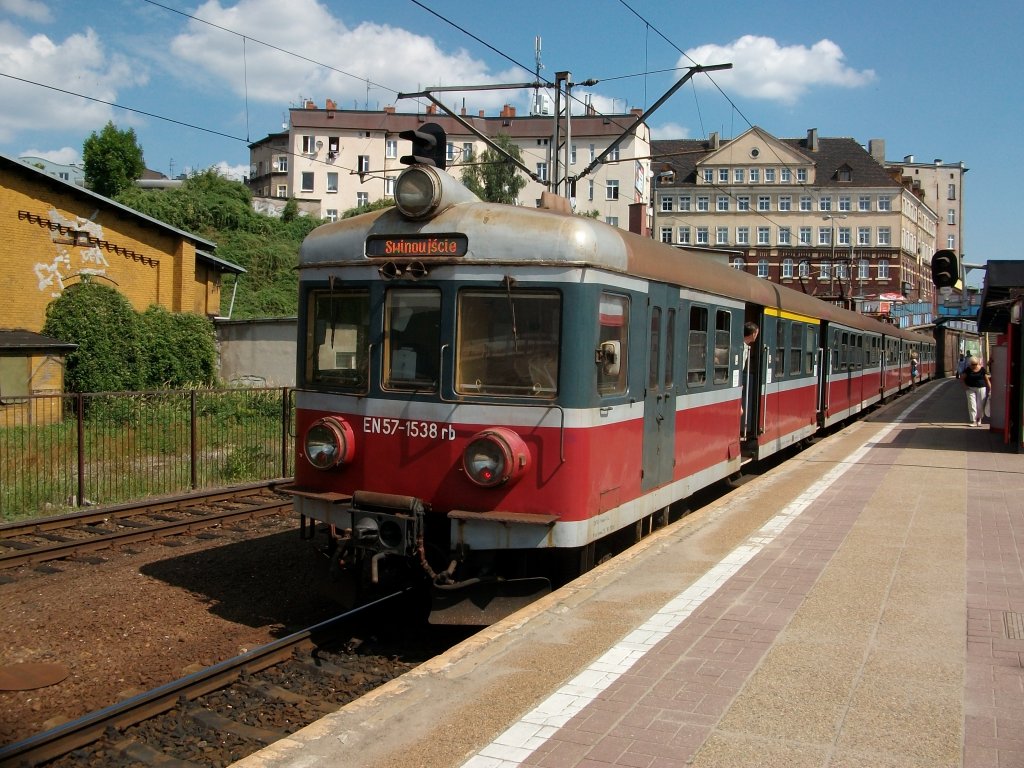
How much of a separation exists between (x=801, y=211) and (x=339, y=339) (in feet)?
244

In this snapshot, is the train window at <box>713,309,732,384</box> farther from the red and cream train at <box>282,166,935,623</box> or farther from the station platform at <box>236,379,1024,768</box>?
the red and cream train at <box>282,166,935,623</box>

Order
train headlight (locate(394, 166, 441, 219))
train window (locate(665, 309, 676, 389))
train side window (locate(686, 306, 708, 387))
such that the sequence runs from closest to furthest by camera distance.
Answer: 1. train headlight (locate(394, 166, 441, 219))
2. train window (locate(665, 309, 676, 389))
3. train side window (locate(686, 306, 708, 387))

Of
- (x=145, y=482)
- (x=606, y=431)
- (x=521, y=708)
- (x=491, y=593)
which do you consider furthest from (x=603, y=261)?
(x=145, y=482)

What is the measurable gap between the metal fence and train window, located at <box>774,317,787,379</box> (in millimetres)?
7187

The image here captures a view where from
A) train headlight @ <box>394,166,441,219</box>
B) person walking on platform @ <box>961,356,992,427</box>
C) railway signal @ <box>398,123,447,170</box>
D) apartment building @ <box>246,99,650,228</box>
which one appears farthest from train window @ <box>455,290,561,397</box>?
apartment building @ <box>246,99,650,228</box>

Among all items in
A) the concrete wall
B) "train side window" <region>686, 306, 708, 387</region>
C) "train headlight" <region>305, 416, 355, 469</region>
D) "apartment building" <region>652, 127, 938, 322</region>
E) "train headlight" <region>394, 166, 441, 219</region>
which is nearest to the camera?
"train headlight" <region>394, 166, 441, 219</region>

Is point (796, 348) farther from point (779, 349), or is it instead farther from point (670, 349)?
point (670, 349)

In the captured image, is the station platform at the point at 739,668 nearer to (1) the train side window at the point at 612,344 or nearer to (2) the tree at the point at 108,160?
(1) the train side window at the point at 612,344

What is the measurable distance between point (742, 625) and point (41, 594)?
5849mm

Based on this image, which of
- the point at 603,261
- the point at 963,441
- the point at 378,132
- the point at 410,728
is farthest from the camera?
the point at 378,132

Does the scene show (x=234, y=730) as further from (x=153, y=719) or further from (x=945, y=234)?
(x=945, y=234)

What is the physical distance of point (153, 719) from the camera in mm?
5523

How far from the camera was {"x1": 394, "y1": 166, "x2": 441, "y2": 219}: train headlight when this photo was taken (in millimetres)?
6844

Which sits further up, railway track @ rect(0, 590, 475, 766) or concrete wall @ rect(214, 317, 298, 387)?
concrete wall @ rect(214, 317, 298, 387)
